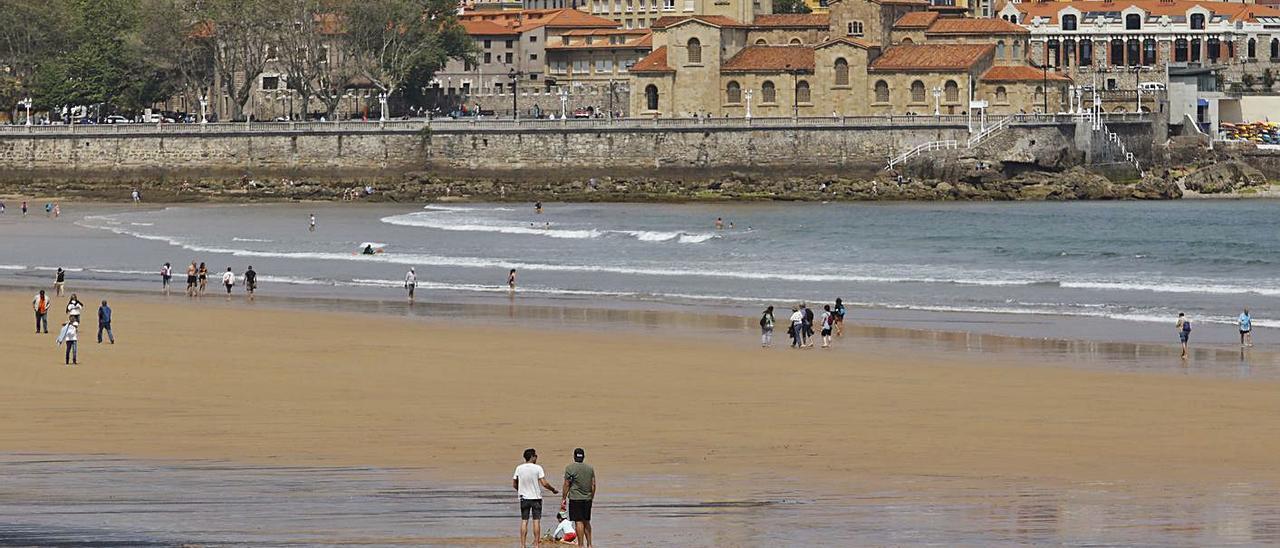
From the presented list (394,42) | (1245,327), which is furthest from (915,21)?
(1245,327)

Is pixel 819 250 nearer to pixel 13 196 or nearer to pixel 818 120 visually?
pixel 818 120

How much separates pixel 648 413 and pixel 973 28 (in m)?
81.5

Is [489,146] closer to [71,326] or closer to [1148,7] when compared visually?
[1148,7]

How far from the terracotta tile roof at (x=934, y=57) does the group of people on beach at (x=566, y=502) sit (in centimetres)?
8473

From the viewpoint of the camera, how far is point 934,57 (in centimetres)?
10181

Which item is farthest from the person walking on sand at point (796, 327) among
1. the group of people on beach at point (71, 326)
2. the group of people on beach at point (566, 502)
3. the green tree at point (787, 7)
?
the green tree at point (787, 7)

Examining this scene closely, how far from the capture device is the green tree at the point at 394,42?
357 feet

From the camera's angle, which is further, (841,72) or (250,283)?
(841,72)

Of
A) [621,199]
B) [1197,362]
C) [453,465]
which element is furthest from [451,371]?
[621,199]

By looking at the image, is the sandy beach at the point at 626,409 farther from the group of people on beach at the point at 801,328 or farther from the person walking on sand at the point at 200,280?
the person walking on sand at the point at 200,280

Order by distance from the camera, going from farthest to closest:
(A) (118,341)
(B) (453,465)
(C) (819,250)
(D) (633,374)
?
(C) (819,250) < (A) (118,341) < (D) (633,374) < (B) (453,465)

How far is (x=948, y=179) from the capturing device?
305 feet

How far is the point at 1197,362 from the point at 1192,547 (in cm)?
1641

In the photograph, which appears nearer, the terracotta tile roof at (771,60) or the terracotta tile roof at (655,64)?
the terracotta tile roof at (771,60)
